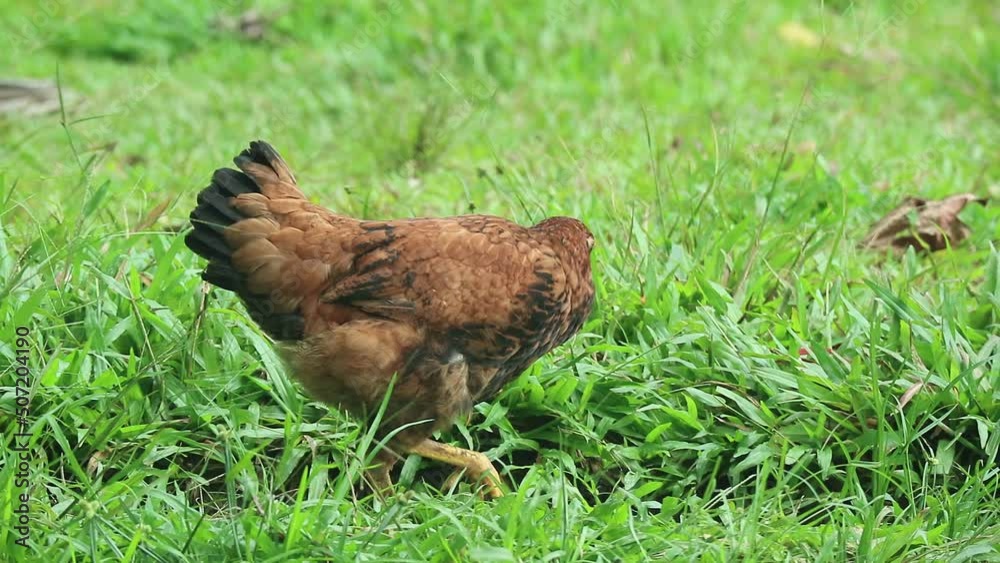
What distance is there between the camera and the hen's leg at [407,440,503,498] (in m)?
3.15

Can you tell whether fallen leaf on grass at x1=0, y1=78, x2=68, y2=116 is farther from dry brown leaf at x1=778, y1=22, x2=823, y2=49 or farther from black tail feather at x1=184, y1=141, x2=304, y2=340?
dry brown leaf at x1=778, y1=22, x2=823, y2=49

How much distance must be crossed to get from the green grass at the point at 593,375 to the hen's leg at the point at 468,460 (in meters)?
0.08

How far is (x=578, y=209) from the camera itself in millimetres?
4504

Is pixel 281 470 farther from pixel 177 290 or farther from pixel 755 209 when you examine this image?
pixel 755 209

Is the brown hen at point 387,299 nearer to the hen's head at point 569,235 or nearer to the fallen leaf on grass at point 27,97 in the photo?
the hen's head at point 569,235

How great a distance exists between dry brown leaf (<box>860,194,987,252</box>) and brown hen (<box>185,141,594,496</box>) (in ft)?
6.05

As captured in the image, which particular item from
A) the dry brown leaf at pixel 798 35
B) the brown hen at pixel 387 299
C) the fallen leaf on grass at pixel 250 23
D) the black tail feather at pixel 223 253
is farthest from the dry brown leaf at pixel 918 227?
the fallen leaf on grass at pixel 250 23

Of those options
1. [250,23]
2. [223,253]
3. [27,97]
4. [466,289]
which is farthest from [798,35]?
[223,253]

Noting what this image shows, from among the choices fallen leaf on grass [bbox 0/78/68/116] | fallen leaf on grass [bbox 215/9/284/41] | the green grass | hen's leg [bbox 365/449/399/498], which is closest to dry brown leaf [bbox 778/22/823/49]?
the green grass

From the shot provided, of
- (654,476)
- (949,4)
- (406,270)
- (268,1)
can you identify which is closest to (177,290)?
(406,270)

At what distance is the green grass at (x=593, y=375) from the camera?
2.72 meters

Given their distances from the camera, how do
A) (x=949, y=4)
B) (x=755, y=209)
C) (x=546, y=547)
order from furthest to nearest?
(x=949, y=4), (x=755, y=209), (x=546, y=547)

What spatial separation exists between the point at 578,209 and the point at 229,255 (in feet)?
5.78

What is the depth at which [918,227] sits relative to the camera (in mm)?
4457
